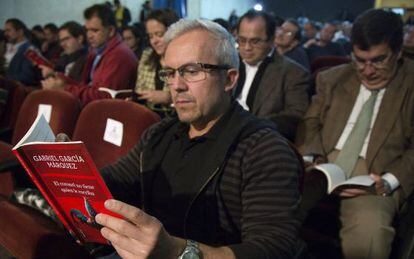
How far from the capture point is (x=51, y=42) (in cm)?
612

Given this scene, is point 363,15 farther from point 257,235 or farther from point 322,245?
point 257,235

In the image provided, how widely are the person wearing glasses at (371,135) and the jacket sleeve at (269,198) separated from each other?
0.63m

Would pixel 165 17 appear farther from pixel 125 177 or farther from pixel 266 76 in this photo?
pixel 125 177

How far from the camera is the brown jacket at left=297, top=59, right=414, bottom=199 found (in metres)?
1.83

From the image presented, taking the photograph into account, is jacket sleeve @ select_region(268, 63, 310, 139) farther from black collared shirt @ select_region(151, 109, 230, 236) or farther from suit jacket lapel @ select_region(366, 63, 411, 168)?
black collared shirt @ select_region(151, 109, 230, 236)

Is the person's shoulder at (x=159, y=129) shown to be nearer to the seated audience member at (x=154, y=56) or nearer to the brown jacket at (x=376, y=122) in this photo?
the brown jacket at (x=376, y=122)

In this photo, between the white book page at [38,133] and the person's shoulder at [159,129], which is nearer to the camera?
the white book page at [38,133]

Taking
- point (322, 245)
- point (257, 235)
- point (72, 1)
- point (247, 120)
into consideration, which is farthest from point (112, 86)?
point (72, 1)

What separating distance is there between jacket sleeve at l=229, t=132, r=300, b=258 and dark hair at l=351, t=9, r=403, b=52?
877 mm

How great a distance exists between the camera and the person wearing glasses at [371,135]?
1.69 m

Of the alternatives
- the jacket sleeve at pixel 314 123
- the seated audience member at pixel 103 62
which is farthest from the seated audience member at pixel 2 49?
the jacket sleeve at pixel 314 123

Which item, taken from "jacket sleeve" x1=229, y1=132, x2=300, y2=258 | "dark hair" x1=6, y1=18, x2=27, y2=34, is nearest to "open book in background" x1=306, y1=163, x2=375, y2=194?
"jacket sleeve" x1=229, y1=132, x2=300, y2=258

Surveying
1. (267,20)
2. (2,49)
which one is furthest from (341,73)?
(2,49)

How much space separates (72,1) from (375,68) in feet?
13.8
